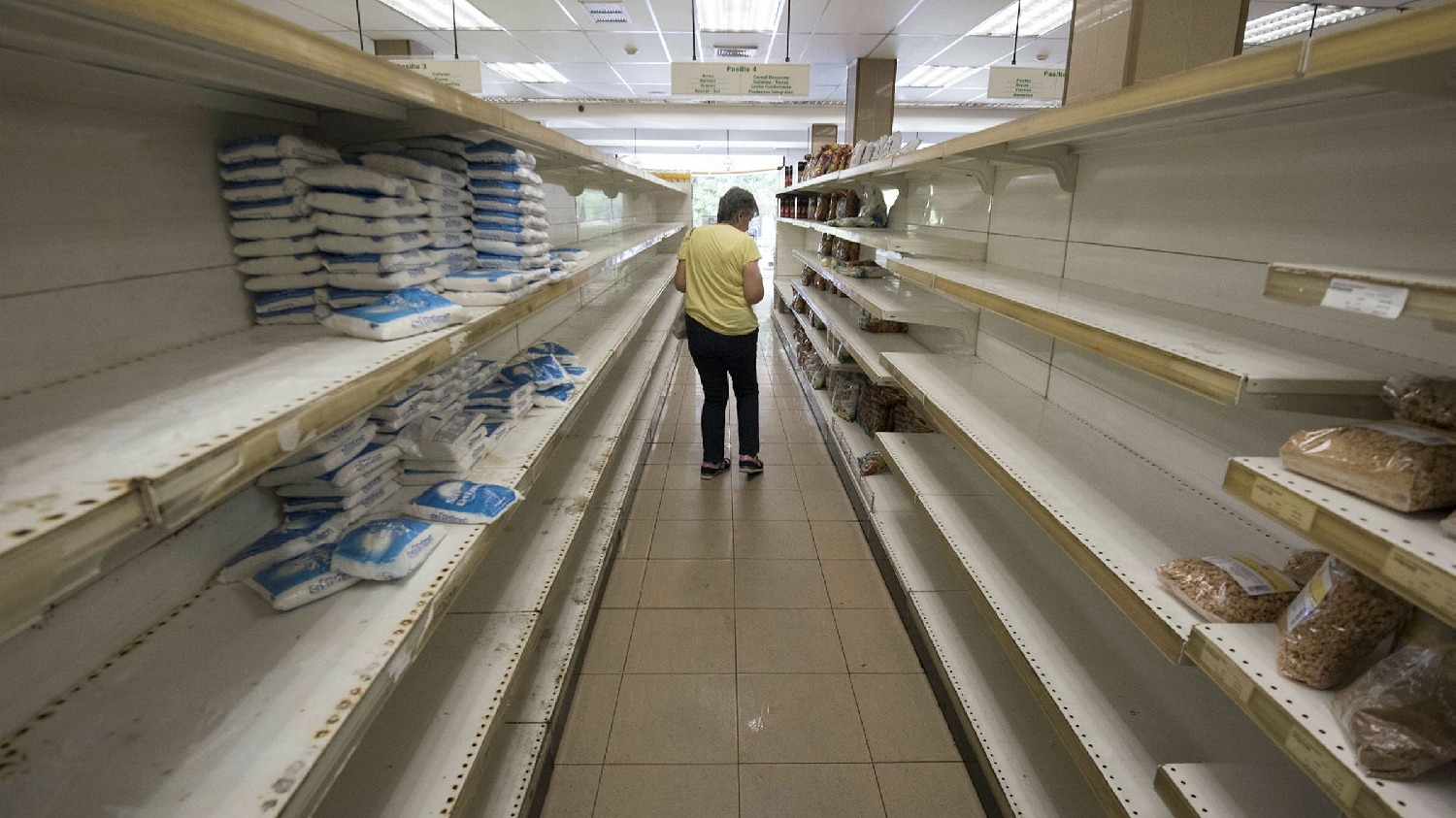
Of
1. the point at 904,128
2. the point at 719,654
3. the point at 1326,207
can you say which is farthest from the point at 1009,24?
the point at 719,654

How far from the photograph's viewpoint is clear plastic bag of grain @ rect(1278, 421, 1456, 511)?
83 cm

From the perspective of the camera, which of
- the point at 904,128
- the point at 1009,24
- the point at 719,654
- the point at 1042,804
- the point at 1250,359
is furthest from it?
the point at 904,128

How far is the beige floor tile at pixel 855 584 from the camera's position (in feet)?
9.66

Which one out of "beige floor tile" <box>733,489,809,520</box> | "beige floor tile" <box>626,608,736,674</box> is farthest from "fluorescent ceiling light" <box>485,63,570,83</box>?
"beige floor tile" <box>626,608,736,674</box>

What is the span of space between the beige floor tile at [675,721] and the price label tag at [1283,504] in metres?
1.65

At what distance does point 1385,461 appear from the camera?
86 cm

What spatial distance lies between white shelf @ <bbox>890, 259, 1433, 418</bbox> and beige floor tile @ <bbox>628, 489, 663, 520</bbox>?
89.0 inches

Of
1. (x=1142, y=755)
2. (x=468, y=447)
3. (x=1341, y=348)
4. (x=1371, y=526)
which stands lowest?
(x=1142, y=755)

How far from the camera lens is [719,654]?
2.58 m

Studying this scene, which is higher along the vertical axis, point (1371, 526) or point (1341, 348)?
point (1341, 348)

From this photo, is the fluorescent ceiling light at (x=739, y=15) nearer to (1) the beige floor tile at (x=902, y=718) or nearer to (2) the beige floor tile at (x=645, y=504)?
(2) the beige floor tile at (x=645, y=504)

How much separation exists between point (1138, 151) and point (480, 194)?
6.39 feet

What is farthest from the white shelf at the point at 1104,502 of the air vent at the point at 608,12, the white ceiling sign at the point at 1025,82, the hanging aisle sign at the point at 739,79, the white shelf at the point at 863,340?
the air vent at the point at 608,12

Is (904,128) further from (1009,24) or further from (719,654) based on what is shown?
(719,654)
